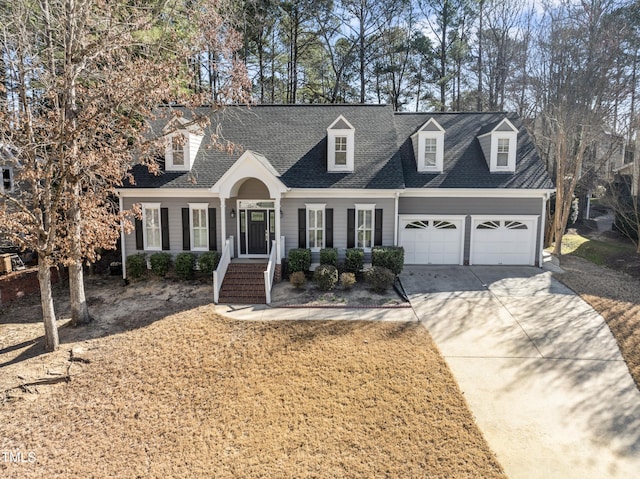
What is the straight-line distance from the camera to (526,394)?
720 centimetres

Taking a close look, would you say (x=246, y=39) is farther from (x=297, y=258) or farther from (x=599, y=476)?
(x=599, y=476)

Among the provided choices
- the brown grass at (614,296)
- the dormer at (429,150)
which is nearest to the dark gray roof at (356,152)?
the dormer at (429,150)

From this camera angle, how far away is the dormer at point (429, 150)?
1557 centimetres

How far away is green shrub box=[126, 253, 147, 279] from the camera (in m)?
14.0

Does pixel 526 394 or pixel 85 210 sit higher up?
pixel 85 210

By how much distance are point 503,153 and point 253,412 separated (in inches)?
573

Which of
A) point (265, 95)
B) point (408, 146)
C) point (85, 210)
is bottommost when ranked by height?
point (85, 210)

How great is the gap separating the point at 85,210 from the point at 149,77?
355 cm

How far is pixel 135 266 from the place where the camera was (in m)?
14.0

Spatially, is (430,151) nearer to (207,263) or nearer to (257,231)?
(257,231)

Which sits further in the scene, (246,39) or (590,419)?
(246,39)

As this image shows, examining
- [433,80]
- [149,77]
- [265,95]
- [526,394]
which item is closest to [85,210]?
[149,77]

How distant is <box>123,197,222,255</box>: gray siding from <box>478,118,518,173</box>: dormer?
11.7m

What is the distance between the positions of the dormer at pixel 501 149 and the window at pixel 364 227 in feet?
19.3
